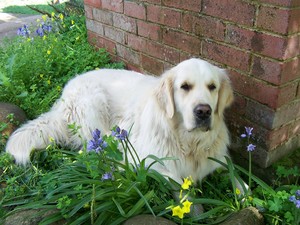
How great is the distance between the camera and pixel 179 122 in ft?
8.30

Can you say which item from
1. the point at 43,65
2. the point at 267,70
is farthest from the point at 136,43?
the point at 267,70

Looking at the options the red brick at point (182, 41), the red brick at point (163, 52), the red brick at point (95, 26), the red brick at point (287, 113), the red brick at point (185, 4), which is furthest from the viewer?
the red brick at point (95, 26)

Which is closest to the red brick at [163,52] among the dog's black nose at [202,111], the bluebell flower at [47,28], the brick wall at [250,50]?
the brick wall at [250,50]

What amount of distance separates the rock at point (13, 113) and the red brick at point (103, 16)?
1776 millimetres

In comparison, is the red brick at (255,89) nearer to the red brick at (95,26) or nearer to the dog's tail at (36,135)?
the dog's tail at (36,135)

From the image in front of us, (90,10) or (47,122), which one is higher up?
(90,10)

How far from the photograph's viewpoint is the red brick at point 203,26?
9.00 feet

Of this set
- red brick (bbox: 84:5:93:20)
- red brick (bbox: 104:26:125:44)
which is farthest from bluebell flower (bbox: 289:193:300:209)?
red brick (bbox: 84:5:93:20)

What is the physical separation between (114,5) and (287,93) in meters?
2.66

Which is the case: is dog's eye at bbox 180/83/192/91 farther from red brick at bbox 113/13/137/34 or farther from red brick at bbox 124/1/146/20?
red brick at bbox 113/13/137/34

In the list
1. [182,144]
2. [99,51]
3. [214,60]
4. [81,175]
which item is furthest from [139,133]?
[99,51]

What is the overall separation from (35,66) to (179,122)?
2.68 m

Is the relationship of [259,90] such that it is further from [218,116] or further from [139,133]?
[139,133]

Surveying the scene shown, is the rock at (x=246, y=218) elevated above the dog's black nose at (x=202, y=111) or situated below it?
below
